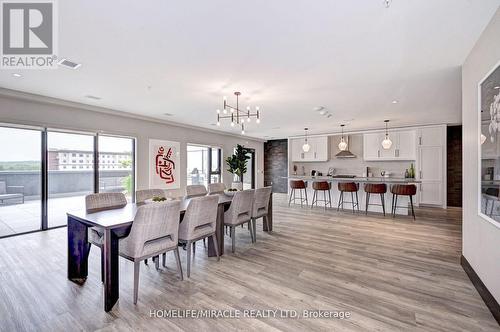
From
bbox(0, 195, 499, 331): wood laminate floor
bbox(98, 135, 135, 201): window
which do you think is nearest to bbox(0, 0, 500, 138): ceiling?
bbox(98, 135, 135, 201): window

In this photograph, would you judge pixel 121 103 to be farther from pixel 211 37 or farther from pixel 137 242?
pixel 137 242

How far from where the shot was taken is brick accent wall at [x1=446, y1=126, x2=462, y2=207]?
7.02 metres

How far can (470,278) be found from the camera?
8.45 ft

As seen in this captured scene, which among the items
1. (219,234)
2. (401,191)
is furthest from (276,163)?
(219,234)

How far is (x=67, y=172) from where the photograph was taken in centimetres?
486

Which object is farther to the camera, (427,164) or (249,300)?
(427,164)

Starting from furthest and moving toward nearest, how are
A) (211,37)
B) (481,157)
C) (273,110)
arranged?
(273,110), (211,37), (481,157)

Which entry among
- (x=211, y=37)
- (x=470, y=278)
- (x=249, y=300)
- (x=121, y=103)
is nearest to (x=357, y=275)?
(x=470, y=278)

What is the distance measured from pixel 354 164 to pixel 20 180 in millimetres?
8992

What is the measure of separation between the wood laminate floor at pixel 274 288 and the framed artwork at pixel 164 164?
256 centimetres

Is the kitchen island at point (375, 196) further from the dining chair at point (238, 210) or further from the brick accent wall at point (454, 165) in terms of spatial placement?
the dining chair at point (238, 210)

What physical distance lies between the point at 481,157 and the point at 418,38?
1301 mm

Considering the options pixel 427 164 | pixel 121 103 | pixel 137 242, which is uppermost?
pixel 121 103

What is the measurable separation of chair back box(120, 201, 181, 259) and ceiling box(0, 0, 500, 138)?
5.54 ft
